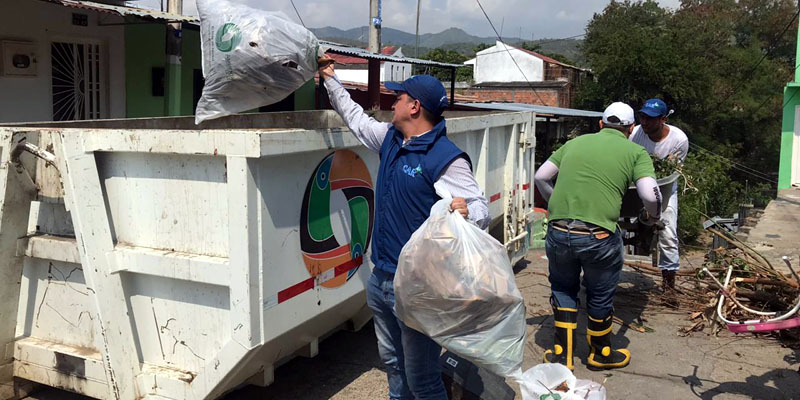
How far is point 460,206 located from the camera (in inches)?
107

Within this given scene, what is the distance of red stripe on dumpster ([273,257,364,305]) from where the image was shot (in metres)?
3.07

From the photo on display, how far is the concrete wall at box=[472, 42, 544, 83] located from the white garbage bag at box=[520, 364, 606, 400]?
1769 inches

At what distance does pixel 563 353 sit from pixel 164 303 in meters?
2.40

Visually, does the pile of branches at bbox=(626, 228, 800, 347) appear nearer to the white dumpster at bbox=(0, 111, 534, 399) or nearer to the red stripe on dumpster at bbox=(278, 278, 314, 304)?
the red stripe on dumpster at bbox=(278, 278, 314, 304)

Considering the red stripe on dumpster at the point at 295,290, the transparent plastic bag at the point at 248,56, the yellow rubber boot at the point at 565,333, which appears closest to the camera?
the red stripe on dumpster at the point at 295,290

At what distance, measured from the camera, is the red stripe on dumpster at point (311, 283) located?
307 centimetres

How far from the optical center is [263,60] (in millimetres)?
3219

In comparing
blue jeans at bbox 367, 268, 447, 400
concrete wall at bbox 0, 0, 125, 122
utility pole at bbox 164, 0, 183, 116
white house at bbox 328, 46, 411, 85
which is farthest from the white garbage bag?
white house at bbox 328, 46, 411, 85

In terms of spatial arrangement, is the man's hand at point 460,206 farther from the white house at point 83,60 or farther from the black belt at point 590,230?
the white house at point 83,60

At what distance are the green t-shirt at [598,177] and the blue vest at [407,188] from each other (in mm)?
1444

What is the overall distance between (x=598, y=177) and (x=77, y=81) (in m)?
7.93

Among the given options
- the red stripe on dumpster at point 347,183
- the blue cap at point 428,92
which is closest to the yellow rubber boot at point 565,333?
the red stripe on dumpster at point 347,183

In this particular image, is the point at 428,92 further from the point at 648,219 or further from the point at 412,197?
the point at 648,219

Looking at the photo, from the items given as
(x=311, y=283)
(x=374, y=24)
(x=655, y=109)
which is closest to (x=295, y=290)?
(x=311, y=283)
